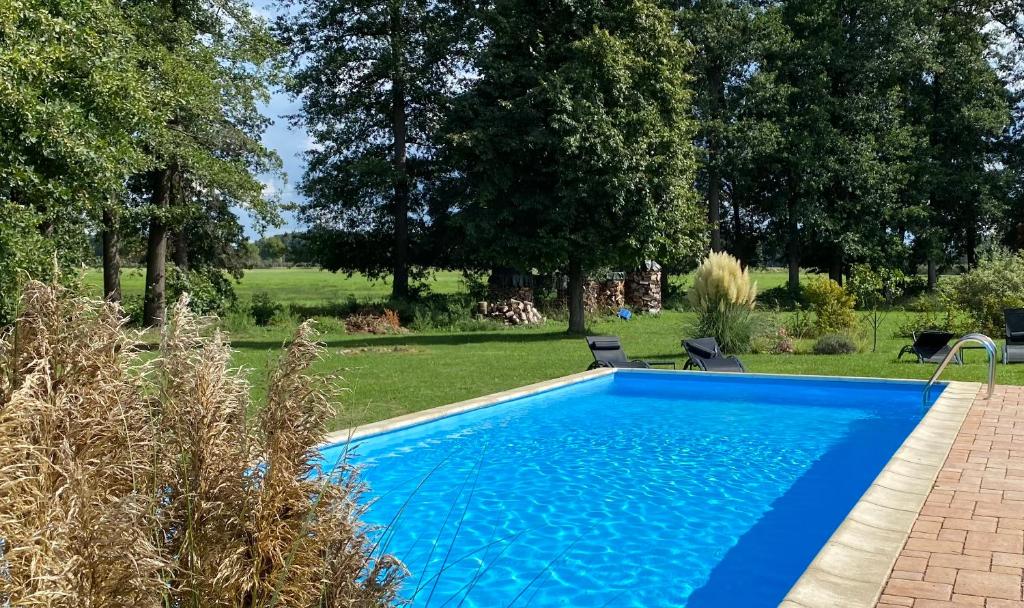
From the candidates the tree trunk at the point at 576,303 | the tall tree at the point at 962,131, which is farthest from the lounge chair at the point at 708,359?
the tall tree at the point at 962,131

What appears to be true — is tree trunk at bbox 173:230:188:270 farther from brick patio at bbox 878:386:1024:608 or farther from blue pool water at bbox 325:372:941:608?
brick patio at bbox 878:386:1024:608

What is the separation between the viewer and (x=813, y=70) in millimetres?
30734

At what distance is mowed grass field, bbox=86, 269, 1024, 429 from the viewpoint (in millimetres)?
10906

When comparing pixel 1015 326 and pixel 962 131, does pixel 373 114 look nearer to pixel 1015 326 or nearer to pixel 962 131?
pixel 1015 326

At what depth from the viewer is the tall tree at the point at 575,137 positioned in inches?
724

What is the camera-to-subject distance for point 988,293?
17688 millimetres

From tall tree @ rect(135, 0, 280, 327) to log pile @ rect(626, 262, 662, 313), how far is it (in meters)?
13.2

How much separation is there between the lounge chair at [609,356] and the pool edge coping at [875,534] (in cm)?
592

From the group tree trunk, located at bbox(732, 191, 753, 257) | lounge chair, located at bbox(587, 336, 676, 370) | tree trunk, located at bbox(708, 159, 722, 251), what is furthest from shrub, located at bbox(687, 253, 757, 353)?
tree trunk, located at bbox(732, 191, 753, 257)

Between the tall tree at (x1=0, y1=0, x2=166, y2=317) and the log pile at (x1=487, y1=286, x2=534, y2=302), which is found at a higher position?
the tall tree at (x1=0, y1=0, x2=166, y2=317)

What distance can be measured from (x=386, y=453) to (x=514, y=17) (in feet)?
48.5

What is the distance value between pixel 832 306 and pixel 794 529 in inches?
490

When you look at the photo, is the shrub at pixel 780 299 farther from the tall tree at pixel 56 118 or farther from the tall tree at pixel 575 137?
the tall tree at pixel 56 118

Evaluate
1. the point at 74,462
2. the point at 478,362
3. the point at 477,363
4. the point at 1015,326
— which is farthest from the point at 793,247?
the point at 74,462
